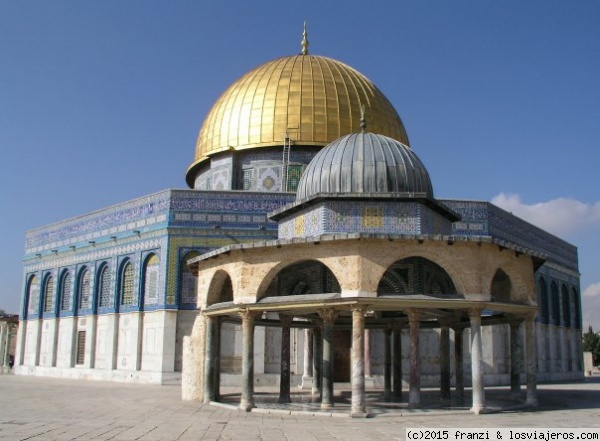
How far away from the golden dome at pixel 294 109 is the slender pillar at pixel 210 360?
41.0 feet

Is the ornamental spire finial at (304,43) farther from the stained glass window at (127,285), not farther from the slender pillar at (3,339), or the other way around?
the slender pillar at (3,339)

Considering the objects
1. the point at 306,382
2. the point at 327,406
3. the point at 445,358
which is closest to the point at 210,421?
the point at 327,406

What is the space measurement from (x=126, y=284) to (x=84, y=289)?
2934 mm

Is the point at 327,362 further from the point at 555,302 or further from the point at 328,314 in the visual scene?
the point at 555,302

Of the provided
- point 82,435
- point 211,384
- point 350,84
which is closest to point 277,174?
point 350,84

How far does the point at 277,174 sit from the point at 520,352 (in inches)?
515

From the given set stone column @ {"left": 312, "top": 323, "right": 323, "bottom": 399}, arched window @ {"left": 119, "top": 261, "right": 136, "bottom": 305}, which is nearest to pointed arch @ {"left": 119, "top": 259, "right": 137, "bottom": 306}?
arched window @ {"left": 119, "top": 261, "right": 136, "bottom": 305}

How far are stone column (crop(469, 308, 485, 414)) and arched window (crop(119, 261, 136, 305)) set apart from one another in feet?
50.9

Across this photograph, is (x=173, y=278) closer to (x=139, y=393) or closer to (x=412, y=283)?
(x=139, y=393)

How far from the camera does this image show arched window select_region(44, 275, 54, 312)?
95.1 feet

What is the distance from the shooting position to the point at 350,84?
28.4 meters

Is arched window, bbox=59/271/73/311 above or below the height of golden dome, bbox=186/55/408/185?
below

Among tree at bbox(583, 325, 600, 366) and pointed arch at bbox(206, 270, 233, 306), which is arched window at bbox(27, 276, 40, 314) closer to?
pointed arch at bbox(206, 270, 233, 306)

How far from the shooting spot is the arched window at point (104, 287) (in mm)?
26109
